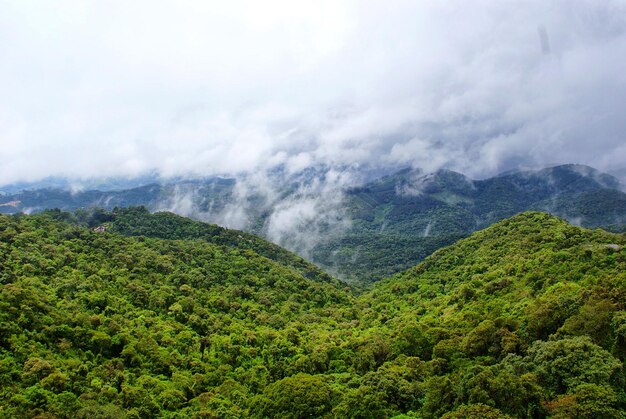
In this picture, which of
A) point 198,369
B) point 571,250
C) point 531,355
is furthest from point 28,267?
point 571,250

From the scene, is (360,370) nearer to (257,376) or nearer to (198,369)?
(257,376)

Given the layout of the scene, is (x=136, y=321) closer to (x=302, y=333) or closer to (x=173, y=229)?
(x=302, y=333)

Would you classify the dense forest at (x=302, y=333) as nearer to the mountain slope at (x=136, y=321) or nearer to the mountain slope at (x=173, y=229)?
the mountain slope at (x=136, y=321)

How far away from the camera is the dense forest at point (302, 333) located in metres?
40.7

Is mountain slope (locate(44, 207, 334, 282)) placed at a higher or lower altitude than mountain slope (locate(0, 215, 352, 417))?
higher

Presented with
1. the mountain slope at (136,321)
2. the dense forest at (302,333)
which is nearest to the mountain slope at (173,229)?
the mountain slope at (136,321)

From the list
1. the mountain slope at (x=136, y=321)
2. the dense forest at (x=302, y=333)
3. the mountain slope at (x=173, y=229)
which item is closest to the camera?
the dense forest at (x=302, y=333)

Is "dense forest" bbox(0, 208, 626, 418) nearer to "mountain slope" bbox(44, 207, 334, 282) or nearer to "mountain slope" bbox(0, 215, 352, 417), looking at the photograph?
"mountain slope" bbox(0, 215, 352, 417)

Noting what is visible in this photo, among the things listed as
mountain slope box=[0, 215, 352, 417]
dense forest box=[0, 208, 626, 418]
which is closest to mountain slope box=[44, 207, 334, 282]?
mountain slope box=[0, 215, 352, 417]

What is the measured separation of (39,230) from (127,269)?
86.7 feet

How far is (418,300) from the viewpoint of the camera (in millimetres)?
100312

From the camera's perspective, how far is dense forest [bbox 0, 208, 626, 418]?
1602 inches

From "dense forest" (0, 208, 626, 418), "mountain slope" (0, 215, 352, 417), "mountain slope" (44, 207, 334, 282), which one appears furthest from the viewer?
"mountain slope" (44, 207, 334, 282)

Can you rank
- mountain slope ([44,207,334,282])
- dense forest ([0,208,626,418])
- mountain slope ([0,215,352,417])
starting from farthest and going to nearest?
mountain slope ([44,207,334,282]) < mountain slope ([0,215,352,417]) < dense forest ([0,208,626,418])
